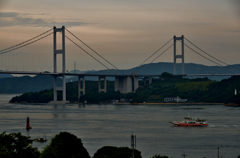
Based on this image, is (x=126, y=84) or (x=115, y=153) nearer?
(x=115, y=153)

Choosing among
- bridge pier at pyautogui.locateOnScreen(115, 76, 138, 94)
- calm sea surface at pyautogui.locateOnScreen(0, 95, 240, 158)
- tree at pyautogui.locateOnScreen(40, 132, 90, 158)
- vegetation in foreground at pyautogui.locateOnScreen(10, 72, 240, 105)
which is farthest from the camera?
bridge pier at pyautogui.locateOnScreen(115, 76, 138, 94)

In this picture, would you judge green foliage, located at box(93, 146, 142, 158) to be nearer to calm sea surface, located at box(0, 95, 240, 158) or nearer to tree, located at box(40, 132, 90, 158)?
tree, located at box(40, 132, 90, 158)

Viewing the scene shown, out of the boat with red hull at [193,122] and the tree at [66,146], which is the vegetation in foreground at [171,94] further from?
the tree at [66,146]

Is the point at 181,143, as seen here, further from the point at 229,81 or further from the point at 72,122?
the point at 229,81

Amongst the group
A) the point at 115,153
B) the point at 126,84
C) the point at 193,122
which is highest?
the point at 126,84

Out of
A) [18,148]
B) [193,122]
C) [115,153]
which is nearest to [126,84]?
[193,122]

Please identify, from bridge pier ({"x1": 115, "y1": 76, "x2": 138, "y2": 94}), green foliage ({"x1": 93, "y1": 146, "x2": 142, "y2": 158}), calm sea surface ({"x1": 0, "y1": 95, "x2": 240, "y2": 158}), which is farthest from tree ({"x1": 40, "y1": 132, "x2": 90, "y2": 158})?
bridge pier ({"x1": 115, "y1": 76, "x2": 138, "y2": 94})

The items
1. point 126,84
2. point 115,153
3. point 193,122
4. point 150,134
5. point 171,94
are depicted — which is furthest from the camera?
point 126,84

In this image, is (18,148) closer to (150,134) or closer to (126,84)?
(150,134)

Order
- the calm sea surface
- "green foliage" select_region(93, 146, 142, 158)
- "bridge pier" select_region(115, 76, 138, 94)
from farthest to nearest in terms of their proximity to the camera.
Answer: "bridge pier" select_region(115, 76, 138, 94) < the calm sea surface < "green foliage" select_region(93, 146, 142, 158)

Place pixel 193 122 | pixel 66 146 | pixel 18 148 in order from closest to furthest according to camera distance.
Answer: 1. pixel 18 148
2. pixel 66 146
3. pixel 193 122
